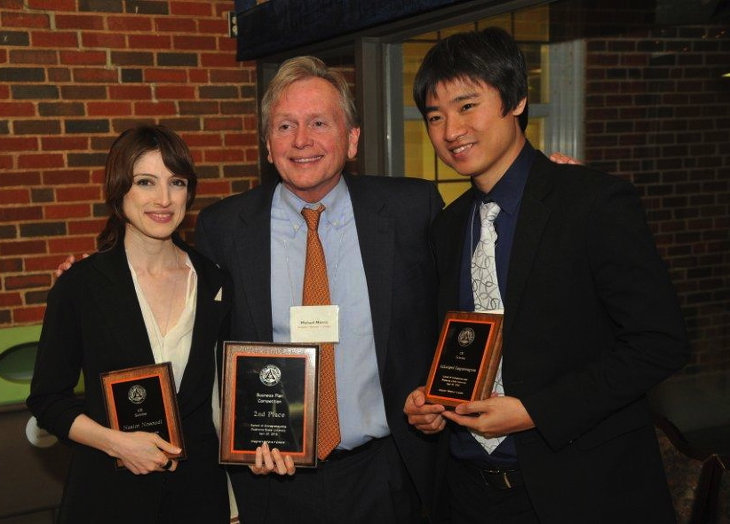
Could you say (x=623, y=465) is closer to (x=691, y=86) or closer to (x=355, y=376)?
(x=355, y=376)

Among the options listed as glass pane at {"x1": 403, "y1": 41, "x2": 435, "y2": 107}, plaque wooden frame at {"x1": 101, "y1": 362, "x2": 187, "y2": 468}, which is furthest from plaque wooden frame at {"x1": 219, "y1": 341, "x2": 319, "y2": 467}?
glass pane at {"x1": 403, "y1": 41, "x2": 435, "y2": 107}

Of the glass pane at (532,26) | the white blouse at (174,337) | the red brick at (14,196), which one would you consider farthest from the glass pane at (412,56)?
the red brick at (14,196)

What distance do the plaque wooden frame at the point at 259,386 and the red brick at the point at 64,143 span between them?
2.63 m

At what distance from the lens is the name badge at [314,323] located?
7.06 ft

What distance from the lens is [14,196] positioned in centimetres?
404

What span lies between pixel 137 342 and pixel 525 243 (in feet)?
3.55

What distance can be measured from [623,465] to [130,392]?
122 cm

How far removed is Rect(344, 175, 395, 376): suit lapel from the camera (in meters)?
2.18

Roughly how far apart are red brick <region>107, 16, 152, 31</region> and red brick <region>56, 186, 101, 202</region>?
2.90 feet

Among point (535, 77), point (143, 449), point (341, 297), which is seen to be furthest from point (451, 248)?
point (535, 77)

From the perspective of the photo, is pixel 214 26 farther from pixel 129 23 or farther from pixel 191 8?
pixel 129 23

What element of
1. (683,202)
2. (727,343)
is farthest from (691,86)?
(727,343)

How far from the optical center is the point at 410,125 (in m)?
3.84

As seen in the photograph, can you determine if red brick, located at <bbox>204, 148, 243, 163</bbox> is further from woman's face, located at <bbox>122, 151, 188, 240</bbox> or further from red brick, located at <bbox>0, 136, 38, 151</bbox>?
woman's face, located at <bbox>122, 151, 188, 240</bbox>
